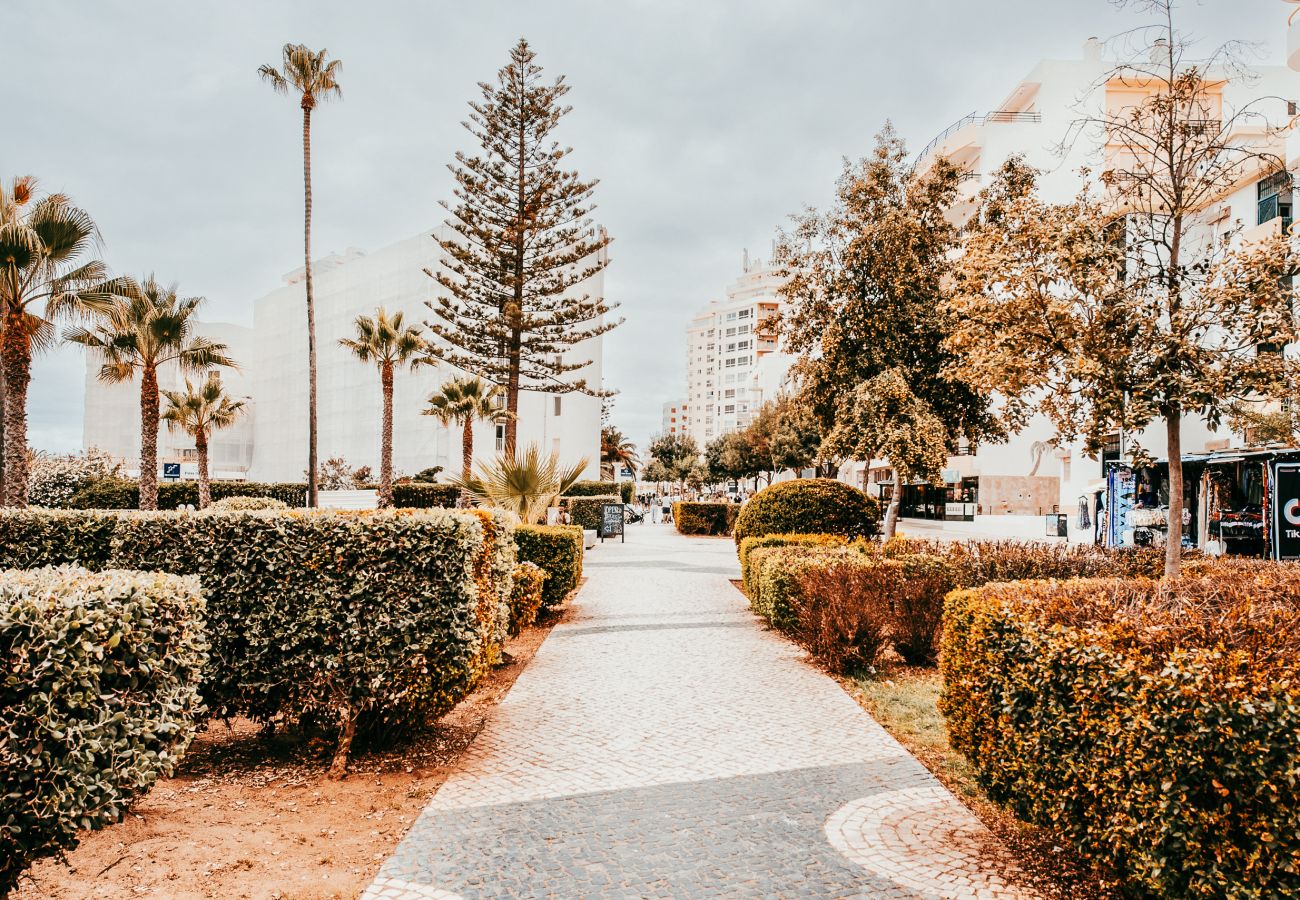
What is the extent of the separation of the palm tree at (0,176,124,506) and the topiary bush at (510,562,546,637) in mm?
11003

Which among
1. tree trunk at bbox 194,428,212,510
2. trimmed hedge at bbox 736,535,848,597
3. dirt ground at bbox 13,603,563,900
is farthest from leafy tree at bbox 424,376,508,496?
dirt ground at bbox 13,603,563,900

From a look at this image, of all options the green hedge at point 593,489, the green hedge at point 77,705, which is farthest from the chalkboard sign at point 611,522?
the green hedge at point 77,705

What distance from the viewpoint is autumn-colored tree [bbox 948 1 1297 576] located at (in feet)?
20.8

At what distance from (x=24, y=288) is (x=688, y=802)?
16076 mm

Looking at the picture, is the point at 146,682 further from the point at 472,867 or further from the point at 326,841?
the point at 472,867

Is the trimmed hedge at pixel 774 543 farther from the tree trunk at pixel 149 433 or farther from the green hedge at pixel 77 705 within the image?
the tree trunk at pixel 149 433

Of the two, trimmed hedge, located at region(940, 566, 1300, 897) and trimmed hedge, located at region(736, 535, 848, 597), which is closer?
trimmed hedge, located at region(940, 566, 1300, 897)

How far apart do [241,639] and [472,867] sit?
214cm

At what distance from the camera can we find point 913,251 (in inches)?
591

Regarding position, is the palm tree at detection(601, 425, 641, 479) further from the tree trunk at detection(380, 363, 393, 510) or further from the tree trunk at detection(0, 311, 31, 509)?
the tree trunk at detection(0, 311, 31, 509)

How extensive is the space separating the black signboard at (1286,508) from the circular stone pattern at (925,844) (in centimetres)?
1258

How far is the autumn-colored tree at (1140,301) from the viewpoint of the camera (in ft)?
20.8

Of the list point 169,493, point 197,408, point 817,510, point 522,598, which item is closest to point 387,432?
point 197,408

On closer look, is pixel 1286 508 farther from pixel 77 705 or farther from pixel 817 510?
pixel 77 705
